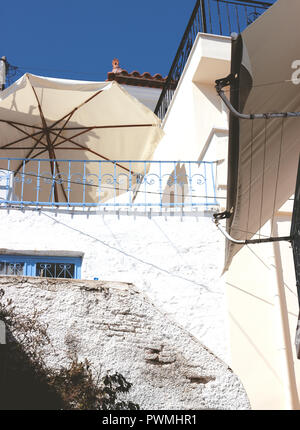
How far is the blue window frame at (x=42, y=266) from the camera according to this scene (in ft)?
22.3

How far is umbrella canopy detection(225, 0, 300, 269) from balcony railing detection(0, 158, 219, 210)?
219 cm

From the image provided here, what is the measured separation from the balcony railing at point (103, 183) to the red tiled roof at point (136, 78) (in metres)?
4.43

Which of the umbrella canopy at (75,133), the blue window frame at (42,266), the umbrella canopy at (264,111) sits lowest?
the blue window frame at (42,266)

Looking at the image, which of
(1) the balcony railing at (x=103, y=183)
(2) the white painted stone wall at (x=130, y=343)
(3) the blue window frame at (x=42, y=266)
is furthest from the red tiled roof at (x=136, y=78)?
(2) the white painted stone wall at (x=130, y=343)

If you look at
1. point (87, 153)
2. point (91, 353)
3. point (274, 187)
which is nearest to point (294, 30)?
point (274, 187)

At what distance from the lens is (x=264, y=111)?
4.22 m

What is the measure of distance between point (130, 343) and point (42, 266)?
290cm

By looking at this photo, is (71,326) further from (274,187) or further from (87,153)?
(87,153)

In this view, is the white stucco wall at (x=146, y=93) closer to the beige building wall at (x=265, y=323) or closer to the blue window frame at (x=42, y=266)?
the beige building wall at (x=265, y=323)

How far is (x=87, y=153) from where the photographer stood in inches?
375

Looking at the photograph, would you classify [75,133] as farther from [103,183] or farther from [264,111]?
[264,111]

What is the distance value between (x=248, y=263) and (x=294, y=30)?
351 cm

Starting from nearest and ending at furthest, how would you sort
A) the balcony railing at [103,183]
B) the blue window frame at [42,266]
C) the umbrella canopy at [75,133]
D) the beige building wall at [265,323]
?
the beige building wall at [265,323], the blue window frame at [42,266], the balcony railing at [103,183], the umbrella canopy at [75,133]

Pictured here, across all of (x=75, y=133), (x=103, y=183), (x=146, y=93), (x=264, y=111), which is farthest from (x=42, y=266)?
(x=146, y=93)
